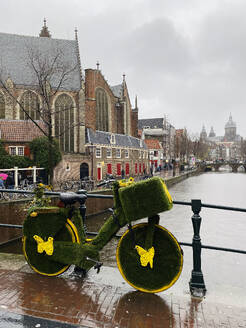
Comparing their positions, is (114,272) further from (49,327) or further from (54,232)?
(49,327)

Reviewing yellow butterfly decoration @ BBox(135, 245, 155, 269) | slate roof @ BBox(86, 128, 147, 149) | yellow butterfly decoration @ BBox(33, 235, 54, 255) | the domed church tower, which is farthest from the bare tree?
the domed church tower

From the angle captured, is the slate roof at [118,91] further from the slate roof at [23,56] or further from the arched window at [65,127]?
the arched window at [65,127]

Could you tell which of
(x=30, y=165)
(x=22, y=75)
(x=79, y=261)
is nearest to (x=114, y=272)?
(x=79, y=261)

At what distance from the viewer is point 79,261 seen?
3.00 meters

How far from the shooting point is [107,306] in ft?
8.39

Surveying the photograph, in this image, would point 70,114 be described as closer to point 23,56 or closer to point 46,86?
point 46,86

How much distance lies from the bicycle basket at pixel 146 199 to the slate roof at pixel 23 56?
32710 mm

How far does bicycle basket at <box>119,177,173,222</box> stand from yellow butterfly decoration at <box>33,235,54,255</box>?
1127 mm

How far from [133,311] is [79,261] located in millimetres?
869

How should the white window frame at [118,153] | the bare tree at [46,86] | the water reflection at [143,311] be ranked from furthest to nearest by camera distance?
the white window frame at [118,153], the bare tree at [46,86], the water reflection at [143,311]

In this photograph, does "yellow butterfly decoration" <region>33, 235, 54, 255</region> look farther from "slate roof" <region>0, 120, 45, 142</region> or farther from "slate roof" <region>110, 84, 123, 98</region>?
"slate roof" <region>110, 84, 123, 98</region>

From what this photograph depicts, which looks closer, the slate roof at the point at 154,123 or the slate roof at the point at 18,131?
the slate roof at the point at 18,131

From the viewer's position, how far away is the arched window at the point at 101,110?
38000 mm

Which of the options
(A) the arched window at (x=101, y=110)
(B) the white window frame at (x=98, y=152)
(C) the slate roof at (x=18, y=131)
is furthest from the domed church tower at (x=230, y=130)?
(C) the slate roof at (x=18, y=131)
